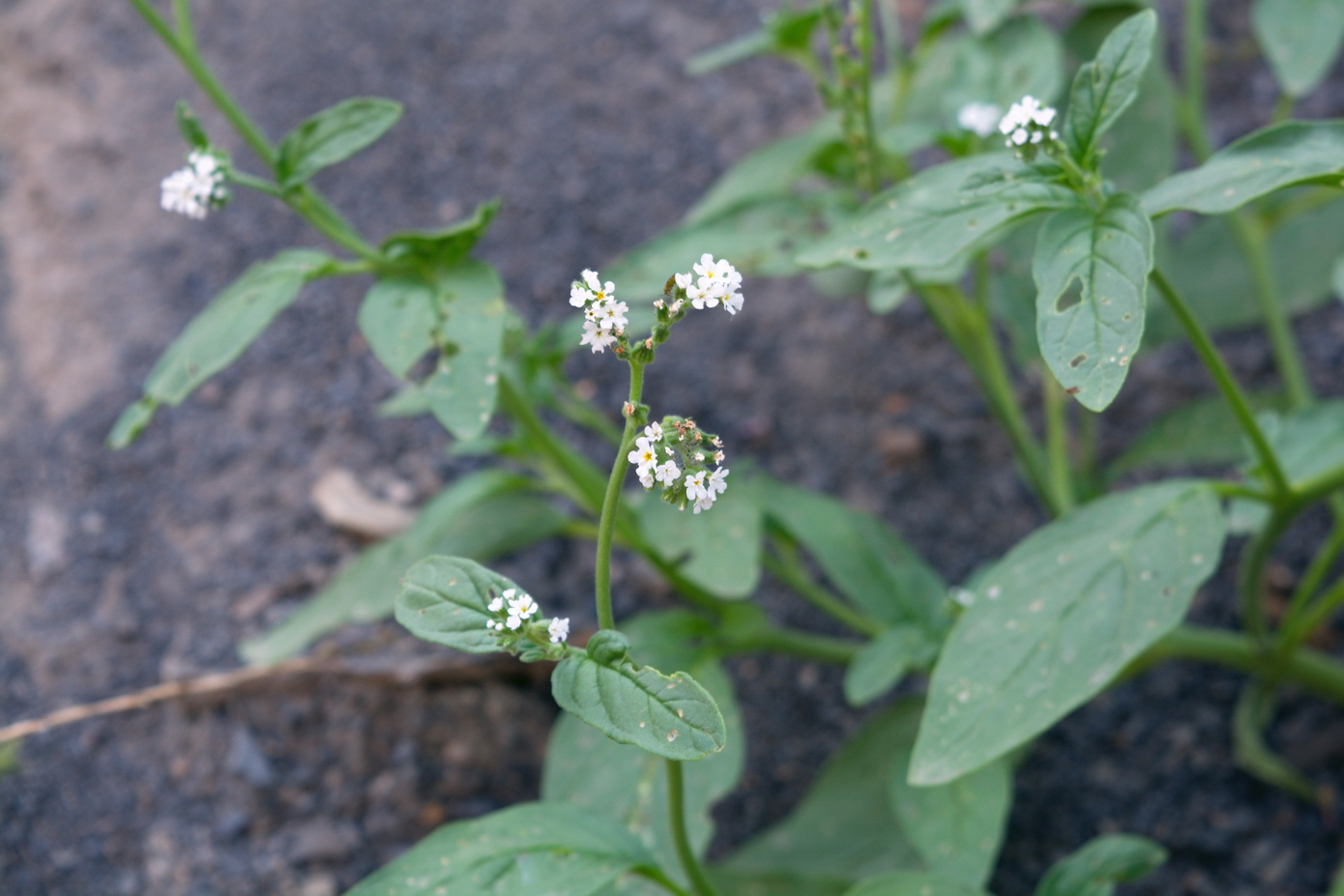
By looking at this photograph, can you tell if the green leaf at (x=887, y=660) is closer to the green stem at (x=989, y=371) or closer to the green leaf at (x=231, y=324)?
the green stem at (x=989, y=371)

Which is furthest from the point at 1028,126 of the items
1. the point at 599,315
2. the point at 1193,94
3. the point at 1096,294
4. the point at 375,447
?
the point at 375,447

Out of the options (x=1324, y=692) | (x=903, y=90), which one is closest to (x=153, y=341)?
(x=903, y=90)

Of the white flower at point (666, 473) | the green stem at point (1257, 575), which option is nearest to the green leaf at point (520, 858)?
the white flower at point (666, 473)

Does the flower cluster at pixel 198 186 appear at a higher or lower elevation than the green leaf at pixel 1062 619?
higher

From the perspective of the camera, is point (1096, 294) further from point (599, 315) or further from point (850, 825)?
point (850, 825)

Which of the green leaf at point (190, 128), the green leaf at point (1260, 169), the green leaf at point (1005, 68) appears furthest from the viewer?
the green leaf at point (1005, 68)

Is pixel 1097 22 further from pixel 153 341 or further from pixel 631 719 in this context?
pixel 153 341

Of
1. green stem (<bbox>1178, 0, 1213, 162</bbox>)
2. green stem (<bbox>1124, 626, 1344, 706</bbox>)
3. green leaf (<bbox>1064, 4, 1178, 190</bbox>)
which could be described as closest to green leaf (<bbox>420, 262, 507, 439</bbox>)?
green stem (<bbox>1124, 626, 1344, 706</bbox>)
